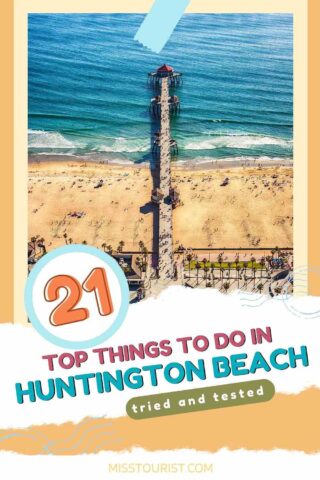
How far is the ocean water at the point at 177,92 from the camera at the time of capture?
28.8 metres

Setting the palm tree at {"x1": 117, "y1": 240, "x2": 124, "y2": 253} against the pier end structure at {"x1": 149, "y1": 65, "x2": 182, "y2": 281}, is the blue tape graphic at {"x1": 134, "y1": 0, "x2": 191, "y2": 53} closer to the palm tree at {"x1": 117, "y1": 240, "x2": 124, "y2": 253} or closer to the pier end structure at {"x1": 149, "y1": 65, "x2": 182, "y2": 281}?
the pier end structure at {"x1": 149, "y1": 65, "x2": 182, "y2": 281}

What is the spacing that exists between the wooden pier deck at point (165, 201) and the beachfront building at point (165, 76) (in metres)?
0.22

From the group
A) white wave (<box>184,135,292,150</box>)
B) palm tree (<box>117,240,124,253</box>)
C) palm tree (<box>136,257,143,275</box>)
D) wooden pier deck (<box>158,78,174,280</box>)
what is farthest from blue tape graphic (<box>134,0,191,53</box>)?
palm tree (<box>136,257,143,275</box>)

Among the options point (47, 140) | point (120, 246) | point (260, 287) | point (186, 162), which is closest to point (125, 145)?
point (186, 162)

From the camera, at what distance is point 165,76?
30141 millimetres

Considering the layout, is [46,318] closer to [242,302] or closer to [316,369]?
[242,302]

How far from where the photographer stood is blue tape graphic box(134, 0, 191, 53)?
23.4m

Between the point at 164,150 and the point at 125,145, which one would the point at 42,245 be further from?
the point at 164,150

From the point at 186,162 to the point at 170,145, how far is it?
1.14 metres

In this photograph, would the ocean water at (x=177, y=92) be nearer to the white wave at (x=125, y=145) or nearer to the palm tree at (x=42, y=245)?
the white wave at (x=125, y=145)

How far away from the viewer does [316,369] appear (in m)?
21.5

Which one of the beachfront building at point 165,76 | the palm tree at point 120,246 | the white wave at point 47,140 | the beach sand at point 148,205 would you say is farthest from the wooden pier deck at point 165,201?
the white wave at point 47,140

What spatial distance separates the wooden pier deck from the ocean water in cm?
66

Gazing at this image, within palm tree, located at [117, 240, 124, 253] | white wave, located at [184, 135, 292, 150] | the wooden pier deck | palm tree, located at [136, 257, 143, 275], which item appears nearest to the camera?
palm tree, located at [136, 257, 143, 275]
